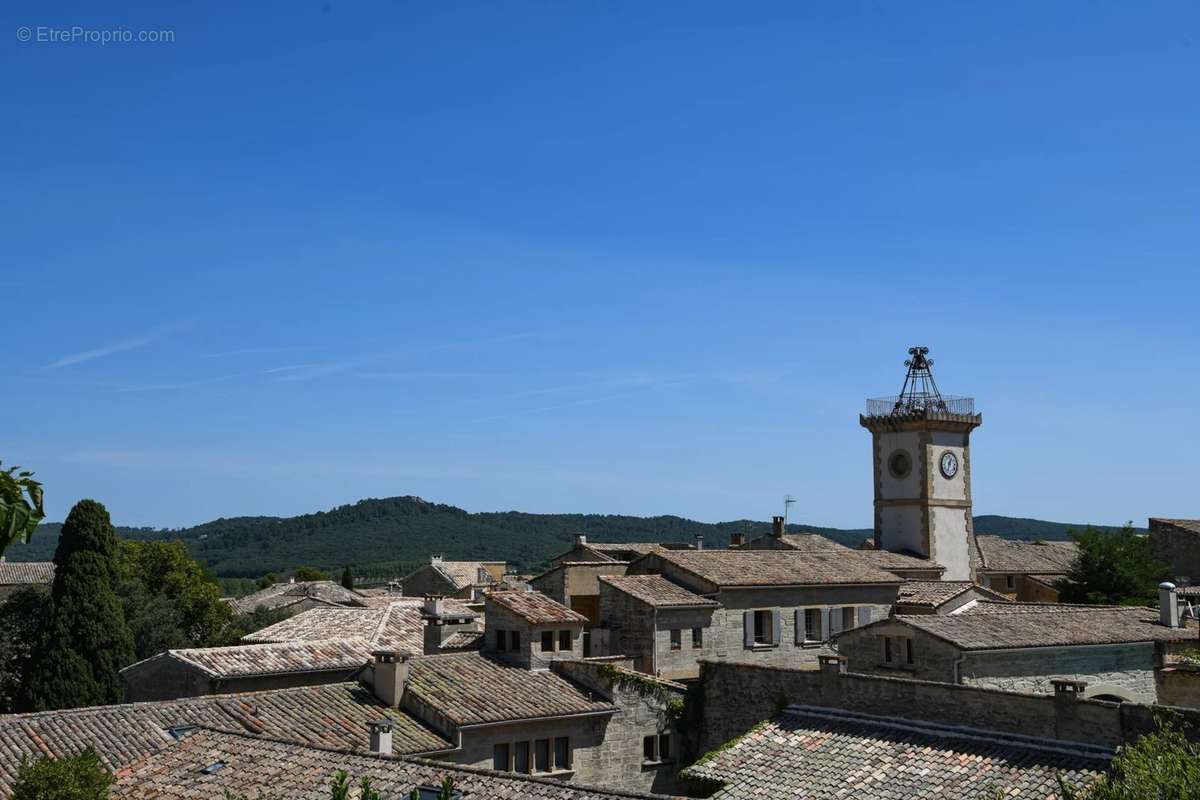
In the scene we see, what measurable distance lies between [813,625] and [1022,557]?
29.9 metres

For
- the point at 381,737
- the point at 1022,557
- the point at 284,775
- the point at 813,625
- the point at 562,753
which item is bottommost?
the point at 562,753

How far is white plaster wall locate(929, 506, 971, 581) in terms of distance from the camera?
5766 centimetres

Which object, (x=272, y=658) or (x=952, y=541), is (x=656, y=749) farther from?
(x=952, y=541)

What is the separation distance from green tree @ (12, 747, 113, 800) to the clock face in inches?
1919

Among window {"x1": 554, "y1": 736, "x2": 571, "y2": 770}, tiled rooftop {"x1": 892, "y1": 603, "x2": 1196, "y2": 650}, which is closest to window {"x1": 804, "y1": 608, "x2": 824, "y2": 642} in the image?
tiled rooftop {"x1": 892, "y1": 603, "x2": 1196, "y2": 650}

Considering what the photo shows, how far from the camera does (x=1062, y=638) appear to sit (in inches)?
1316

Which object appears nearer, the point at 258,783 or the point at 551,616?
the point at 258,783

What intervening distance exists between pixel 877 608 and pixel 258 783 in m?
28.0

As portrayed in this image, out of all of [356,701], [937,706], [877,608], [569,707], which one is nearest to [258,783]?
[356,701]

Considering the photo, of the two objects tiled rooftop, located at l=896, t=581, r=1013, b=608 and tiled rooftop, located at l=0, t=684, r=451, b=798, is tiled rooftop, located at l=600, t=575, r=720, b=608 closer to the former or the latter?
tiled rooftop, located at l=896, t=581, r=1013, b=608

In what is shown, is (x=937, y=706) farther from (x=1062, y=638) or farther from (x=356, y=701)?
(x=356, y=701)

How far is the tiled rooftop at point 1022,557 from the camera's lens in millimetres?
64625

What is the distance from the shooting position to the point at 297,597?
277 ft

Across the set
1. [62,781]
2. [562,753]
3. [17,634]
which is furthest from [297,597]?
[62,781]
